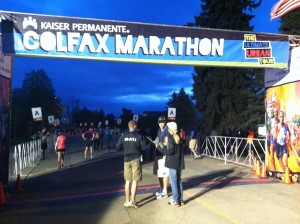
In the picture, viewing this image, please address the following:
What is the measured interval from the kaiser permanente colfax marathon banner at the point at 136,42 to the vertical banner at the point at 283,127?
1042 millimetres

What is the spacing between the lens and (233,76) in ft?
87.2

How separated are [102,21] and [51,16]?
54.1 inches

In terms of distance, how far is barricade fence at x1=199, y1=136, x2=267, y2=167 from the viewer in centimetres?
1796

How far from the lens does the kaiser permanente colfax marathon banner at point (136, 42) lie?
9930 millimetres

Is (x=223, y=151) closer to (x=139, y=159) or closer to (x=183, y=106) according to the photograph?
(x=139, y=159)

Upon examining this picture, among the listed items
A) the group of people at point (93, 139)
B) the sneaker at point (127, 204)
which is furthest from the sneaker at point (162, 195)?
the group of people at point (93, 139)

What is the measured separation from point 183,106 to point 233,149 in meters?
39.1

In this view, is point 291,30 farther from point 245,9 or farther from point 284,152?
point 284,152

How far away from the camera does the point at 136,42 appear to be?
10742 mm

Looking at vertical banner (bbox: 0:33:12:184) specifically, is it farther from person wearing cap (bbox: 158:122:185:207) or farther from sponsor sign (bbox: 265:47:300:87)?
sponsor sign (bbox: 265:47:300:87)

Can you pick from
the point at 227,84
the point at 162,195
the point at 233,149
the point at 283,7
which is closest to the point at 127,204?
the point at 162,195

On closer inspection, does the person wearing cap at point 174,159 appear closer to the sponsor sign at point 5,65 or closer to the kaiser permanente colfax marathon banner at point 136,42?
the kaiser permanente colfax marathon banner at point 136,42

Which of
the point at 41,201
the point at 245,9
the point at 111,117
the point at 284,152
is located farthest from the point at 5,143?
the point at 111,117

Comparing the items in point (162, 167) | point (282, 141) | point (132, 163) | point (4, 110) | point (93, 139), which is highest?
point (4, 110)
